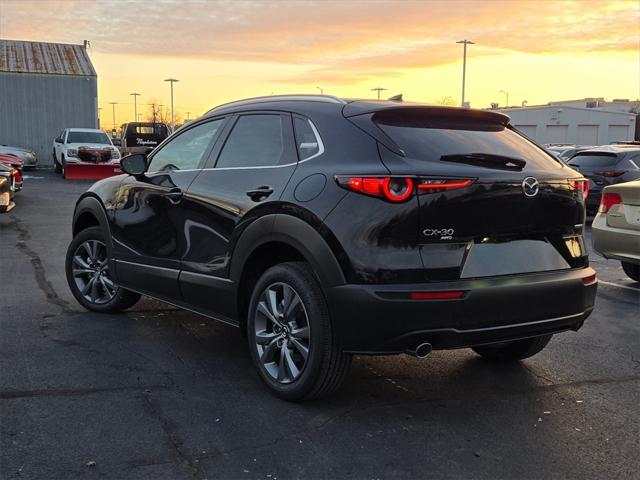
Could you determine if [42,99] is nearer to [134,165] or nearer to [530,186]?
[134,165]

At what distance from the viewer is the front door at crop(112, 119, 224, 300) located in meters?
4.75

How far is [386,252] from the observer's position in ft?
11.0

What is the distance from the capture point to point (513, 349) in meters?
4.64

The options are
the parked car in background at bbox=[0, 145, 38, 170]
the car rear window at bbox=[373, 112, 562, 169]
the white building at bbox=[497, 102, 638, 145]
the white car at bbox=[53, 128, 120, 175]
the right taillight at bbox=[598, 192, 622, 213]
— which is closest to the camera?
the car rear window at bbox=[373, 112, 562, 169]

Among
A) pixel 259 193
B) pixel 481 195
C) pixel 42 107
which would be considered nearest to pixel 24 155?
pixel 42 107

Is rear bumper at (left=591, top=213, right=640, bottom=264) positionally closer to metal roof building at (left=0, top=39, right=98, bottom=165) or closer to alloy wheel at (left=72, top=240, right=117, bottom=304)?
alloy wheel at (left=72, top=240, right=117, bottom=304)

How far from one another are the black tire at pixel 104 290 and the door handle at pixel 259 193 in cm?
210

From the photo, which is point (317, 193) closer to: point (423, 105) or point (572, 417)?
point (423, 105)

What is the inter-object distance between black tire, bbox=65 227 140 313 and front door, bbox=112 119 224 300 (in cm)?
35

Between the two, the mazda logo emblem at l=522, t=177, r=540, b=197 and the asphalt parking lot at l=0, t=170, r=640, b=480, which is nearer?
the asphalt parking lot at l=0, t=170, r=640, b=480

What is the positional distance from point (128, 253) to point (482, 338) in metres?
3.03

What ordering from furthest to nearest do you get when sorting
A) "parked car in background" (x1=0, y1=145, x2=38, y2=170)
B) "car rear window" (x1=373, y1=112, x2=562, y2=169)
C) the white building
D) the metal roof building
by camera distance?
the white building < the metal roof building < "parked car in background" (x1=0, y1=145, x2=38, y2=170) < "car rear window" (x1=373, y1=112, x2=562, y2=169)

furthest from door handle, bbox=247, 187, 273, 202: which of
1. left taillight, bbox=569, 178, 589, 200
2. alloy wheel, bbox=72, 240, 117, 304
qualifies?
alloy wheel, bbox=72, 240, 117, 304

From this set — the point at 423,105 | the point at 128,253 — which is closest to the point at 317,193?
the point at 423,105
